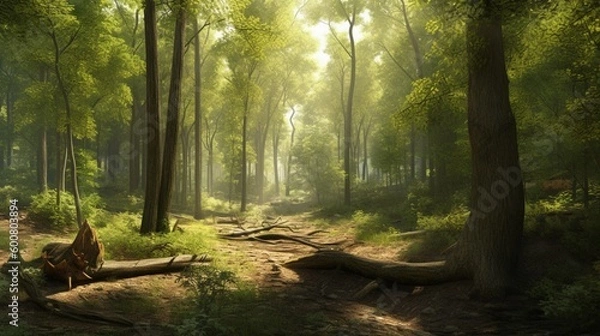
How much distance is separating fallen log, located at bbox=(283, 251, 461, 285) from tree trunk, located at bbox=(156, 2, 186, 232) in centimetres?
380

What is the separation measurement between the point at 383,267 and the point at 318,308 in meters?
2.22

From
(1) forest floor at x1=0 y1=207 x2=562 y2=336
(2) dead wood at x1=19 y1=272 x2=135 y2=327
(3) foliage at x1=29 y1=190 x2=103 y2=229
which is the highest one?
(3) foliage at x1=29 y1=190 x2=103 y2=229

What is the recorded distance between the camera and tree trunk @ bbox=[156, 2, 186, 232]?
11.0 meters

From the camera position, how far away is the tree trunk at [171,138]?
36.1 feet

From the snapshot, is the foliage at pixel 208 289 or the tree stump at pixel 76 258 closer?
the foliage at pixel 208 289

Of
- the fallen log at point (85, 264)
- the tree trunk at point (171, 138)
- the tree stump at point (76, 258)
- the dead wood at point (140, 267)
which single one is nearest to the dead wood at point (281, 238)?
the tree trunk at point (171, 138)

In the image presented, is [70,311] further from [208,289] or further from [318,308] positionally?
[318,308]

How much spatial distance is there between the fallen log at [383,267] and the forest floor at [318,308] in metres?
0.16

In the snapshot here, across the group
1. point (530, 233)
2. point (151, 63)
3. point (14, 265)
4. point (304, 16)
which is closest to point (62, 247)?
point (14, 265)

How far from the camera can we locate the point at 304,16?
27.8 metres

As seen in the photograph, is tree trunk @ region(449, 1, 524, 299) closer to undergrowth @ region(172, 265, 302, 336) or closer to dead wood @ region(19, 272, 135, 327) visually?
undergrowth @ region(172, 265, 302, 336)

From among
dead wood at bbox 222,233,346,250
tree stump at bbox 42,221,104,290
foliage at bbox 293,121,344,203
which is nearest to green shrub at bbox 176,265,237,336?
tree stump at bbox 42,221,104,290

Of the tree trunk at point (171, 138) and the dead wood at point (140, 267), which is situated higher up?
the tree trunk at point (171, 138)

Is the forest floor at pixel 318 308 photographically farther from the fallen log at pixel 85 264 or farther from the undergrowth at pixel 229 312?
the fallen log at pixel 85 264
